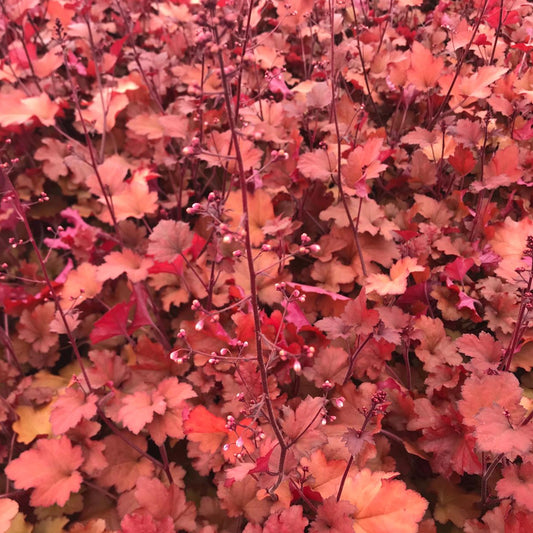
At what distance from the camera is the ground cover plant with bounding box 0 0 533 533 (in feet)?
3.86

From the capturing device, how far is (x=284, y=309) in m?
1.46

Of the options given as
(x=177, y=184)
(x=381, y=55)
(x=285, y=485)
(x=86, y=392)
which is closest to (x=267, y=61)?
(x=381, y=55)

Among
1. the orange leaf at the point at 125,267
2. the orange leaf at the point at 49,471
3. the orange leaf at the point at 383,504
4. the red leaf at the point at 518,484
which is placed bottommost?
the orange leaf at the point at 49,471

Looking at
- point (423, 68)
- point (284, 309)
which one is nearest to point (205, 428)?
point (284, 309)

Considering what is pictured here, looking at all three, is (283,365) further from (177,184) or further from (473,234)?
(177,184)

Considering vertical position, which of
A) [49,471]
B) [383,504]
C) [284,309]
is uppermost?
[284,309]

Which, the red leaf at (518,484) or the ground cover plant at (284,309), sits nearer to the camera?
the red leaf at (518,484)

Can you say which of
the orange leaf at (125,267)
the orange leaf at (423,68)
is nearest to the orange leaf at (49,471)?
the orange leaf at (125,267)

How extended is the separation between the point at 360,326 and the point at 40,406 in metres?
1.21

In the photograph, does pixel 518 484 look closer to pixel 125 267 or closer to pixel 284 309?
pixel 284 309

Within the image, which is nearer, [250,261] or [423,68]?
[250,261]

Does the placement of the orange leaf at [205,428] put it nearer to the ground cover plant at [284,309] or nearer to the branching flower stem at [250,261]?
the ground cover plant at [284,309]

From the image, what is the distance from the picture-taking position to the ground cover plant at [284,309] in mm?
1176

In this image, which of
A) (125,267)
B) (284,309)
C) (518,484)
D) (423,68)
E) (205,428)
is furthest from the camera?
(423,68)
